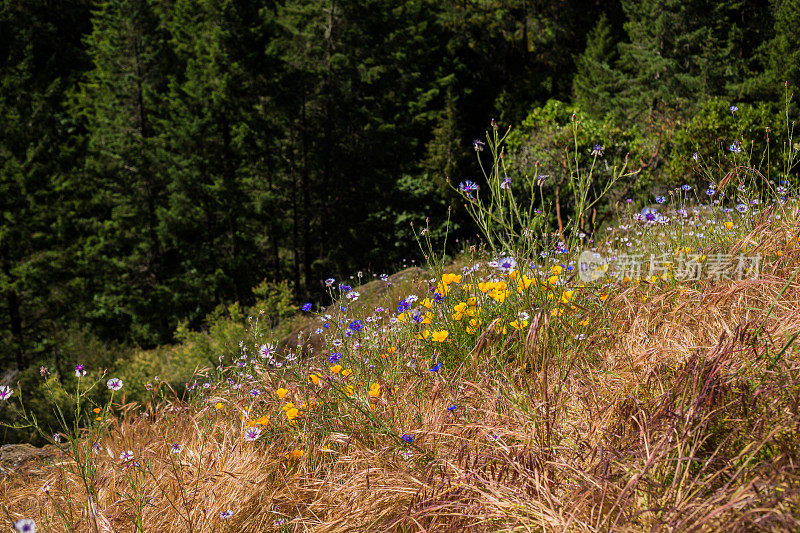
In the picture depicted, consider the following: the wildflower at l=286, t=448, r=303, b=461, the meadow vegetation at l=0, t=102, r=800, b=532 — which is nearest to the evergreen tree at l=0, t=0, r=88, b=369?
the meadow vegetation at l=0, t=102, r=800, b=532

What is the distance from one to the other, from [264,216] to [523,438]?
16.8 m

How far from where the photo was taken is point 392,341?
115 inches

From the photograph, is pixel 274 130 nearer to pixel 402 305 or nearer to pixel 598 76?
pixel 598 76

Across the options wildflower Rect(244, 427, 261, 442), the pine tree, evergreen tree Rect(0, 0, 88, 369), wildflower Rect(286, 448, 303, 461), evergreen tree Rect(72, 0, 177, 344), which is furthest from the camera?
the pine tree

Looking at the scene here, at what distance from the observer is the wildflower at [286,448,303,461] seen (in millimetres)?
2097

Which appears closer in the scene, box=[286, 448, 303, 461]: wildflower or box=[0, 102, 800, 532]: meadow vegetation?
box=[0, 102, 800, 532]: meadow vegetation

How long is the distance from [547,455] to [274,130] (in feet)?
56.1

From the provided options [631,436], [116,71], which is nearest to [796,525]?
[631,436]

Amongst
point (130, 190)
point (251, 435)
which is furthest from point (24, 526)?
point (130, 190)

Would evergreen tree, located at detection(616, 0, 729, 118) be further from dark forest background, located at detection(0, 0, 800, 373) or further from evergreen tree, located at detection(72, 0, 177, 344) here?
evergreen tree, located at detection(72, 0, 177, 344)

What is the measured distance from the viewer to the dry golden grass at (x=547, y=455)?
145 cm

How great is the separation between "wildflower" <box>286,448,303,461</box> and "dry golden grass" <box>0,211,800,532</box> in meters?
0.03

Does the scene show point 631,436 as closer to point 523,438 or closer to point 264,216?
point 523,438

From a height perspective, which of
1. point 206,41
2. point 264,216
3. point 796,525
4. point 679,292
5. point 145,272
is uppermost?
point 206,41
